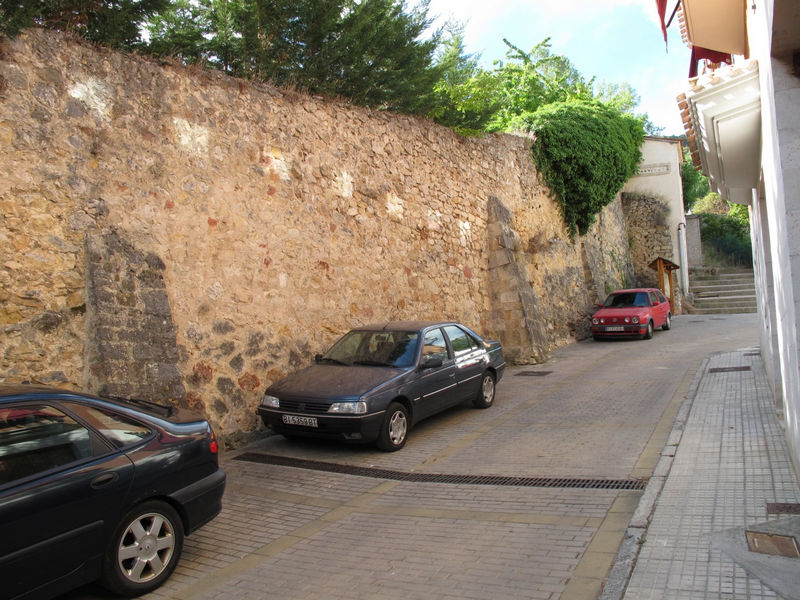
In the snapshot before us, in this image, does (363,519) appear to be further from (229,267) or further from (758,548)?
(229,267)

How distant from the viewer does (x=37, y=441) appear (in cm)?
350

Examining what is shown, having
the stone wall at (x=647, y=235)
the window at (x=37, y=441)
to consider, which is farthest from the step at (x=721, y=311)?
the window at (x=37, y=441)

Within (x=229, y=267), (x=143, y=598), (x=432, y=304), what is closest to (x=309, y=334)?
(x=229, y=267)

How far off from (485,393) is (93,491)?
663 centimetres

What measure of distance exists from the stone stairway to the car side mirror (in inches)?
939

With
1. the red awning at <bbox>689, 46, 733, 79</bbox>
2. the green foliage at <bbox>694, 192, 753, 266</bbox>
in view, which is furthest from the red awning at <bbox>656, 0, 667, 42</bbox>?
the green foliage at <bbox>694, 192, 753, 266</bbox>

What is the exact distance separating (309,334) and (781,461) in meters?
6.28

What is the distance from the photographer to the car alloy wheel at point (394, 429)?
6.93 meters

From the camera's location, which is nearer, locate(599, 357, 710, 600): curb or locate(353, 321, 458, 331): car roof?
locate(599, 357, 710, 600): curb

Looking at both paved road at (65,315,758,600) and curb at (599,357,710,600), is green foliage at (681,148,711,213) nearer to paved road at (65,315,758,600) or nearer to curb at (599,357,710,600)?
paved road at (65,315,758,600)

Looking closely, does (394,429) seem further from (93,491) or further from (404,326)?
(93,491)

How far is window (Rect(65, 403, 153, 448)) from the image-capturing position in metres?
3.82

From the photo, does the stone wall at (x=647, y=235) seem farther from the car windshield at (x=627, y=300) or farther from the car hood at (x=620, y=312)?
the car hood at (x=620, y=312)

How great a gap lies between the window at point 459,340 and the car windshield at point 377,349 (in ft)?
2.55
